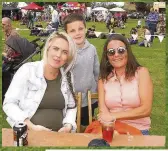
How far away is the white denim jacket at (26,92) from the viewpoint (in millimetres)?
3623

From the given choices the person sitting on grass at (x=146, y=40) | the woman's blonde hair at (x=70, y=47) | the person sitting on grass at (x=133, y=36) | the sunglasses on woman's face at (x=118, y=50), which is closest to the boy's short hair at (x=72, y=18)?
the woman's blonde hair at (x=70, y=47)

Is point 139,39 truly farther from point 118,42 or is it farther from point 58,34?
point 58,34

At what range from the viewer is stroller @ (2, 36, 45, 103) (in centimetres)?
436

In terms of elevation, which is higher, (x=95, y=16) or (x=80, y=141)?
(x=95, y=16)

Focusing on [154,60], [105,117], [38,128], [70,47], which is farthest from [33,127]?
[154,60]

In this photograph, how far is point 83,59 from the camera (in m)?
4.06

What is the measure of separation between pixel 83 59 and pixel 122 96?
0.52 m

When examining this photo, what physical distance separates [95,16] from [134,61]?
2.16 feet

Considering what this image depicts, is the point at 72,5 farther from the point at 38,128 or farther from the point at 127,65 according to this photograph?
the point at 38,128

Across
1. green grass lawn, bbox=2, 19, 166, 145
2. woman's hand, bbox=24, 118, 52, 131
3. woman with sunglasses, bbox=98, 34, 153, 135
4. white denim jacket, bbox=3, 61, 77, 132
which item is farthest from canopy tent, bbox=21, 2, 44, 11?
woman's hand, bbox=24, 118, 52, 131

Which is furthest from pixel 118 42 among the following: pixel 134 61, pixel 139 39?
pixel 139 39

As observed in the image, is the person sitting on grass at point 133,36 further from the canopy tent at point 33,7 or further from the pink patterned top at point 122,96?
the canopy tent at point 33,7

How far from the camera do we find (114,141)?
344 centimetres

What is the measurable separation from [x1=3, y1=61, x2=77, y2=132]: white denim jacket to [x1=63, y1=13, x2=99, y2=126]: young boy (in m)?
0.33
